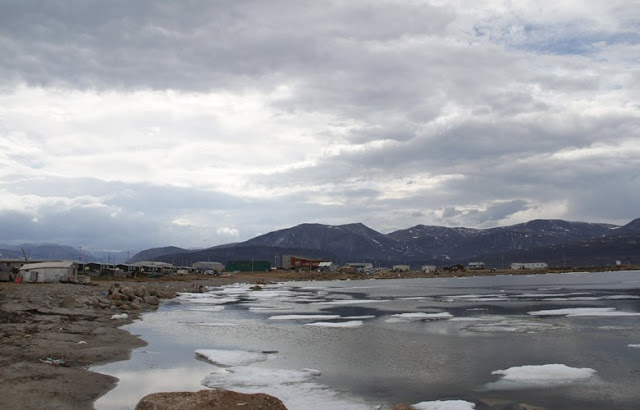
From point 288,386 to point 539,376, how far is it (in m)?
8.36

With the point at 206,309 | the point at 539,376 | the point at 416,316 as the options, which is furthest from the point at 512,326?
the point at 206,309

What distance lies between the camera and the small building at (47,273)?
5769 cm

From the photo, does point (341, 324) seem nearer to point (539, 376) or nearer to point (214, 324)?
point (214, 324)

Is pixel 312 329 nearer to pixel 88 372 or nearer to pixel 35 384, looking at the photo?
pixel 88 372

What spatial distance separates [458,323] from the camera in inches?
1251

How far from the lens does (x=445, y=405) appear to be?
13.3m

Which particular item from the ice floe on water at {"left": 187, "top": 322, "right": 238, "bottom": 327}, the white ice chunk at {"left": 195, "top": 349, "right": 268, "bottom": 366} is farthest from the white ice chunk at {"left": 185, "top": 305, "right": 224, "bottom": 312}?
the white ice chunk at {"left": 195, "top": 349, "right": 268, "bottom": 366}

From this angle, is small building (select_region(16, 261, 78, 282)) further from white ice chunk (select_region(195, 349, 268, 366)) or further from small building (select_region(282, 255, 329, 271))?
small building (select_region(282, 255, 329, 271))

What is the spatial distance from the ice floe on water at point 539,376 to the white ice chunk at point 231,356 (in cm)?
914

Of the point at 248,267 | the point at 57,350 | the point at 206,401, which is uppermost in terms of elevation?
the point at 206,401

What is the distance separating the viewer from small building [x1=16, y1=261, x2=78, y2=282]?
5769cm

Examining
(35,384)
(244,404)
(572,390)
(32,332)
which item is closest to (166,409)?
(244,404)

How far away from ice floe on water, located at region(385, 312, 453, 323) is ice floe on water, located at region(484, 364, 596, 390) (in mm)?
16323

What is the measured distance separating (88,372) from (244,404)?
8.77 m
